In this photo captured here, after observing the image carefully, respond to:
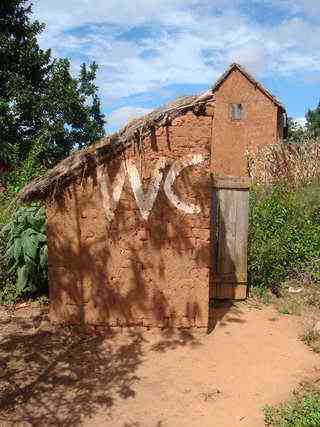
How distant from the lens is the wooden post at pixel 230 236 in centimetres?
702

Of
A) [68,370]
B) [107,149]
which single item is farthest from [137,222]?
[68,370]

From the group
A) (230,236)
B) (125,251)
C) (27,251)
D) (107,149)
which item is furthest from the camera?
(230,236)

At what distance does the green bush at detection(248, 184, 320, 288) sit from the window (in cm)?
1204

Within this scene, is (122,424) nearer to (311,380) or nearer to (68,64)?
(311,380)

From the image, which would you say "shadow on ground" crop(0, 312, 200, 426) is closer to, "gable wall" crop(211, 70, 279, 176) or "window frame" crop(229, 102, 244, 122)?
"gable wall" crop(211, 70, 279, 176)

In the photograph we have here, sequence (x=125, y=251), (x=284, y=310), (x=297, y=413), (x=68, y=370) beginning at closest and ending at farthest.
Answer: (x=297, y=413)
(x=68, y=370)
(x=125, y=251)
(x=284, y=310)

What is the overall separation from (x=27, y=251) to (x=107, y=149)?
194cm

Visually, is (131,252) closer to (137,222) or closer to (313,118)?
→ (137,222)

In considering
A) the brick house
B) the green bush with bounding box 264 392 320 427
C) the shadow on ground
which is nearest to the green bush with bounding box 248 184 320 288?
the brick house

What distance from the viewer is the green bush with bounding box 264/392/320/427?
12.4 ft

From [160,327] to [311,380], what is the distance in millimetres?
1843

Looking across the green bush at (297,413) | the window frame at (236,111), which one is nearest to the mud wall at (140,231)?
the green bush at (297,413)

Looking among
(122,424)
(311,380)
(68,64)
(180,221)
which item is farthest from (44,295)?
(68,64)

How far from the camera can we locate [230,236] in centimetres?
712
